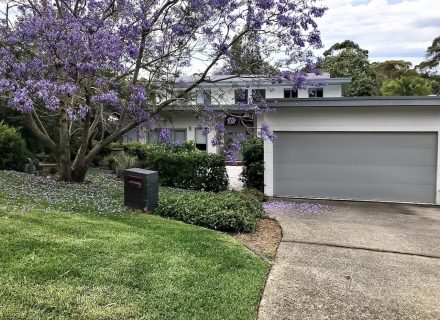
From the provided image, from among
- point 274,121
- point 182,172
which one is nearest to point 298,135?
point 274,121

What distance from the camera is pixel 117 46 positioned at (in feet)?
26.5

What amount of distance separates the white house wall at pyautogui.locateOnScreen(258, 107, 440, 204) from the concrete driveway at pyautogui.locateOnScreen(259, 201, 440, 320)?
334 centimetres

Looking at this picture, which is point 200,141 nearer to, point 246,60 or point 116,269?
point 246,60

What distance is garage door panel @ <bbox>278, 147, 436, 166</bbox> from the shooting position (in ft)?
38.9

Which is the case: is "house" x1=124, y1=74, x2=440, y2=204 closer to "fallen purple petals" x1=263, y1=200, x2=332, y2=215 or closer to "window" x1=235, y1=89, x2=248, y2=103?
"window" x1=235, y1=89, x2=248, y2=103

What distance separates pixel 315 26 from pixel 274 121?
3904 millimetres

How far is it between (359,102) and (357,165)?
1.92 metres

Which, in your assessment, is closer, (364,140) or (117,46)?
(117,46)

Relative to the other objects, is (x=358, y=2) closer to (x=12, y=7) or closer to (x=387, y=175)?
(x=387, y=175)

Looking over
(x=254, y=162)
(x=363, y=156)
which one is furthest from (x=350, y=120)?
(x=254, y=162)

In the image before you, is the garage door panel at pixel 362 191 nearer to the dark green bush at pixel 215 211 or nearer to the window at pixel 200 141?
the dark green bush at pixel 215 211

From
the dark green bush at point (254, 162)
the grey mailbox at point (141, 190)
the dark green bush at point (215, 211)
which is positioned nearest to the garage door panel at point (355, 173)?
the dark green bush at point (254, 162)

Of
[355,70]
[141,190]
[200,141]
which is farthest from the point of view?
[355,70]

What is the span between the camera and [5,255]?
14.5ft
